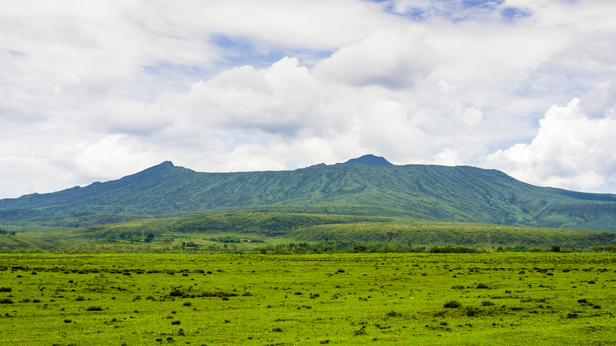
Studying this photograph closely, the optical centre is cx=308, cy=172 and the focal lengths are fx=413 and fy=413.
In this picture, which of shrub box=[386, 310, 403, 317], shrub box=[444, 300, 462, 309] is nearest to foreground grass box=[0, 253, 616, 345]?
shrub box=[444, 300, 462, 309]

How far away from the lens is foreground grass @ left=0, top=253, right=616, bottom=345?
92.0 ft

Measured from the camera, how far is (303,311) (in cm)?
3972

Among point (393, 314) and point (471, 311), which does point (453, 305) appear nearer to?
point (471, 311)

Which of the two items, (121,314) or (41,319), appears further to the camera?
(121,314)

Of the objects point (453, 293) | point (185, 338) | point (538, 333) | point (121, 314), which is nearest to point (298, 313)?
point (185, 338)

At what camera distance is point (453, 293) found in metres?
51.1

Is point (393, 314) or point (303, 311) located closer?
point (393, 314)

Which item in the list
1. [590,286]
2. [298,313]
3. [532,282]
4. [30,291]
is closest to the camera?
[298,313]

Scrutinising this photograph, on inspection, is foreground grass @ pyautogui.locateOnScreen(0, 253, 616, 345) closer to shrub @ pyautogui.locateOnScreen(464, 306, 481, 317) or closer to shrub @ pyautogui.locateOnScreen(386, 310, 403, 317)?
shrub @ pyautogui.locateOnScreen(464, 306, 481, 317)

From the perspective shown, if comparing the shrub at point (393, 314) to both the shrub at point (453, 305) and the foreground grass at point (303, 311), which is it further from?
the shrub at point (453, 305)

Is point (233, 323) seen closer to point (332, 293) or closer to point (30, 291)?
point (332, 293)

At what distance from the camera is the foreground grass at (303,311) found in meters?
28.0

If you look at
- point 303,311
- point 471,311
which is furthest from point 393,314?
point 303,311

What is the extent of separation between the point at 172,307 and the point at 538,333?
3332 centimetres
